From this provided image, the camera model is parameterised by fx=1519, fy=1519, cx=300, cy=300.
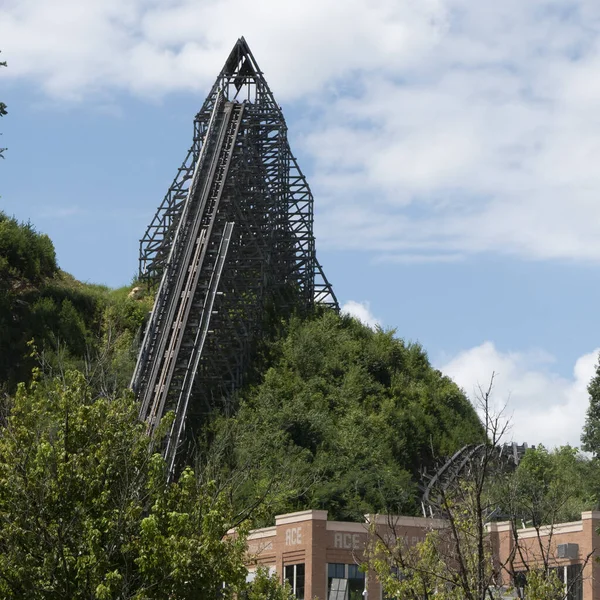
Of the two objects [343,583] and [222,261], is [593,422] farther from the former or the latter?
[343,583]

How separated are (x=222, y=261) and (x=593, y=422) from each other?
29971 mm

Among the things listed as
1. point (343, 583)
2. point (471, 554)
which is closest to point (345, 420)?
point (343, 583)

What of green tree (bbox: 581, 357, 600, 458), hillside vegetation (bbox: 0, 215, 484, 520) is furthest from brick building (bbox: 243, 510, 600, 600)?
green tree (bbox: 581, 357, 600, 458)

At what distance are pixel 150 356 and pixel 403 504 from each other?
15121mm

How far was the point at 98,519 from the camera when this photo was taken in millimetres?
29969

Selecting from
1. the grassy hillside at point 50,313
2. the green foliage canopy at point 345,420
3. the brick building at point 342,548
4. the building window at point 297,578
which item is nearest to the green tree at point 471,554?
the brick building at point 342,548

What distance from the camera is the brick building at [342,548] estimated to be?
50.5 metres

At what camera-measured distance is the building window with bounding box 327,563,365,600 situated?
2048 inches

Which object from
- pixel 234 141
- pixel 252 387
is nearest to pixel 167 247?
pixel 234 141

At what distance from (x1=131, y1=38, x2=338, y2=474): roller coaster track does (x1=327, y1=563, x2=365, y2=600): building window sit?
1565 centimetres

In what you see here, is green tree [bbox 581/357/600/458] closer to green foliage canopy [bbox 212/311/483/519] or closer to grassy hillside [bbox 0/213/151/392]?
green foliage canopy [bbox 212/311/483/519]

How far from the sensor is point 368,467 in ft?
236

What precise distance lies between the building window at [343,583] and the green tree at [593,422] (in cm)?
4454

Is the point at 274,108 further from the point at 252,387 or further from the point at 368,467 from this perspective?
the point at 368,467
